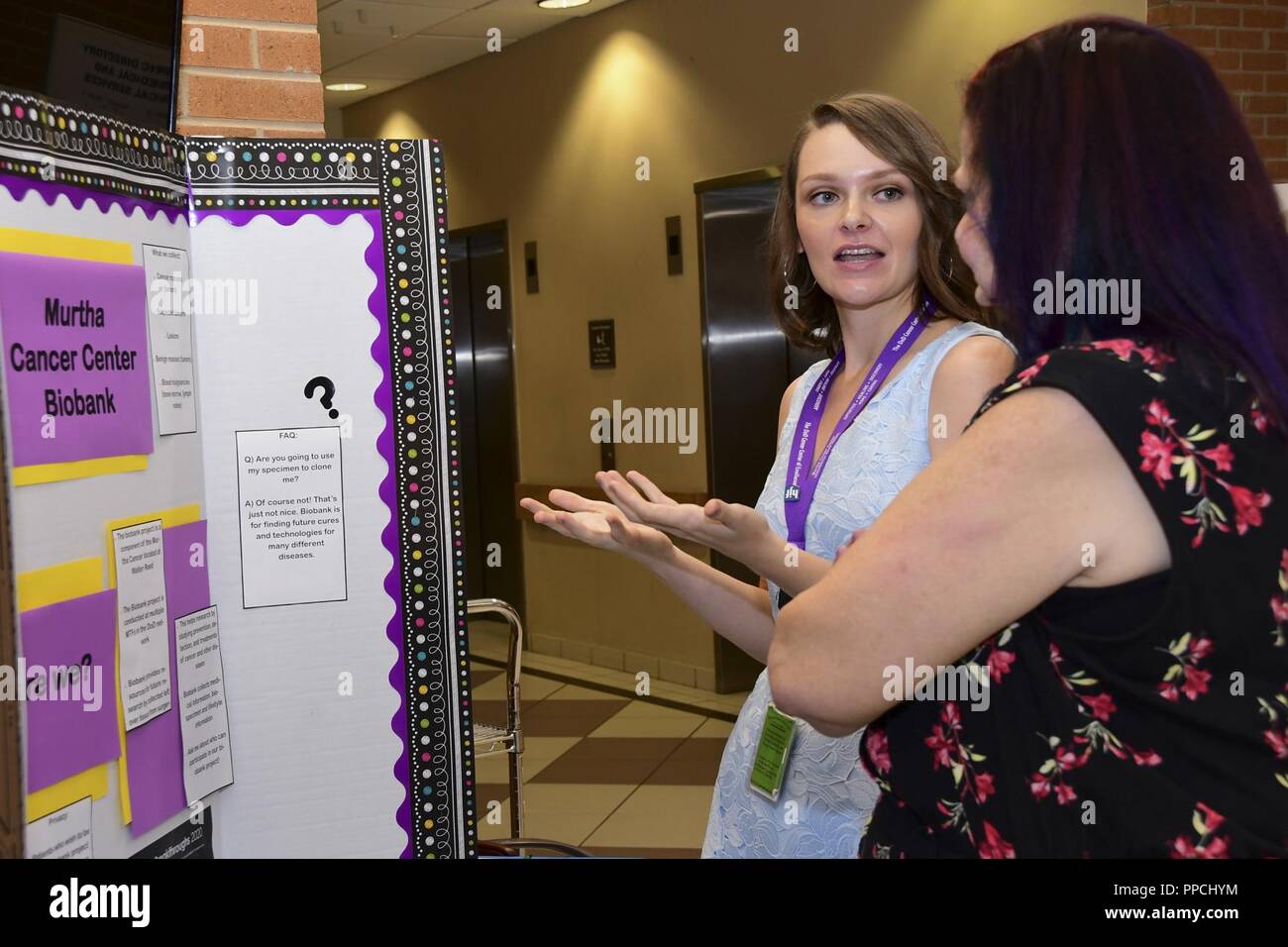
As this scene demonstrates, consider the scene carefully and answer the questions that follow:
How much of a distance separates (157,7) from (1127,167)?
1.05 m

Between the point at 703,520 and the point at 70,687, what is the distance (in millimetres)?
631

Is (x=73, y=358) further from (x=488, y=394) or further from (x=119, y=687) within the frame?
(x=488, y=394)

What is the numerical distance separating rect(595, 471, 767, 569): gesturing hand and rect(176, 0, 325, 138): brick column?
911mm

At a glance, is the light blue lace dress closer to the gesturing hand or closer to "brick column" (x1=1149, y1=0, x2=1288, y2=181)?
the gesturing hand

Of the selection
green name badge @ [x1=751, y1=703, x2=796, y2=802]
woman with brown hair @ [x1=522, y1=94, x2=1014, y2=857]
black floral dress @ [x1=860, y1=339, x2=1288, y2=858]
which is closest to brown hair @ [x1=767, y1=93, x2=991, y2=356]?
woman with brown hair @ [x1=522, y1=94, x2=1014, y2=857]

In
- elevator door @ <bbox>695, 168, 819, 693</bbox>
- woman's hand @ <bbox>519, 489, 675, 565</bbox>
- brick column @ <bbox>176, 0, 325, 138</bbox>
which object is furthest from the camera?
elevator door @ <bbox>695, 168, 819, 693</bbox>

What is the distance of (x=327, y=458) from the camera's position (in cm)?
131

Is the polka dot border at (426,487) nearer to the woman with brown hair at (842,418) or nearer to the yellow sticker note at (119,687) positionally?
the woman with brown hair at (842,418)

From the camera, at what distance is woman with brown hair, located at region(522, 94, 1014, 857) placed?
4.87 ft

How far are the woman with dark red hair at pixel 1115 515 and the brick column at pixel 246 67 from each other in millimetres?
1292

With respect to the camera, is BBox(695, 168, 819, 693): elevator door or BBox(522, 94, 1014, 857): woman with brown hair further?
BBox(695, 168, 819, 693): elevator door
